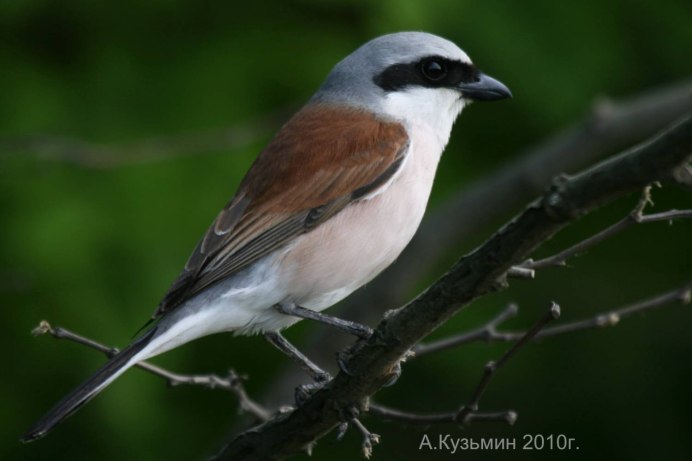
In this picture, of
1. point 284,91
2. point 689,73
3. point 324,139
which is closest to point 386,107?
point 324,139

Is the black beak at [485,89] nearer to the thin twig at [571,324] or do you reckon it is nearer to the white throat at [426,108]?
the white throat at [426,108]

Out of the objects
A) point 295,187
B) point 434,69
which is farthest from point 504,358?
point 434,69

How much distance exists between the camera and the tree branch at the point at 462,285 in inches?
80.8

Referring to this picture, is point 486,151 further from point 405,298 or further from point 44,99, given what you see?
point 44,99

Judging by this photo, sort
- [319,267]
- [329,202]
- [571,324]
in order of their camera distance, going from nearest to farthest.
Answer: [571,324]
[319,267]
[329,202]

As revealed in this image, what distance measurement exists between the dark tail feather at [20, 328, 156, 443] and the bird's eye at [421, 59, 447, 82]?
158cm

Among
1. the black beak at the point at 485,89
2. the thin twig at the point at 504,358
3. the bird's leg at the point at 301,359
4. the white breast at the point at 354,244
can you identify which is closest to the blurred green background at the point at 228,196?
the black beak at the point at 485,89

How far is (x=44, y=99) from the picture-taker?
16.2 feet

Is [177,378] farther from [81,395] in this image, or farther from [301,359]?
[301,359]

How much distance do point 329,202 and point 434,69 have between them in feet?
2.37

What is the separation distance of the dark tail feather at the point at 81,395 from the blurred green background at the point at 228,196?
124 cm

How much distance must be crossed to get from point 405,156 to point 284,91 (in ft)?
4.62

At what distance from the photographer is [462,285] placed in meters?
2.43

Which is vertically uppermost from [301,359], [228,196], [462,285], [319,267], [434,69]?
[228,196]
